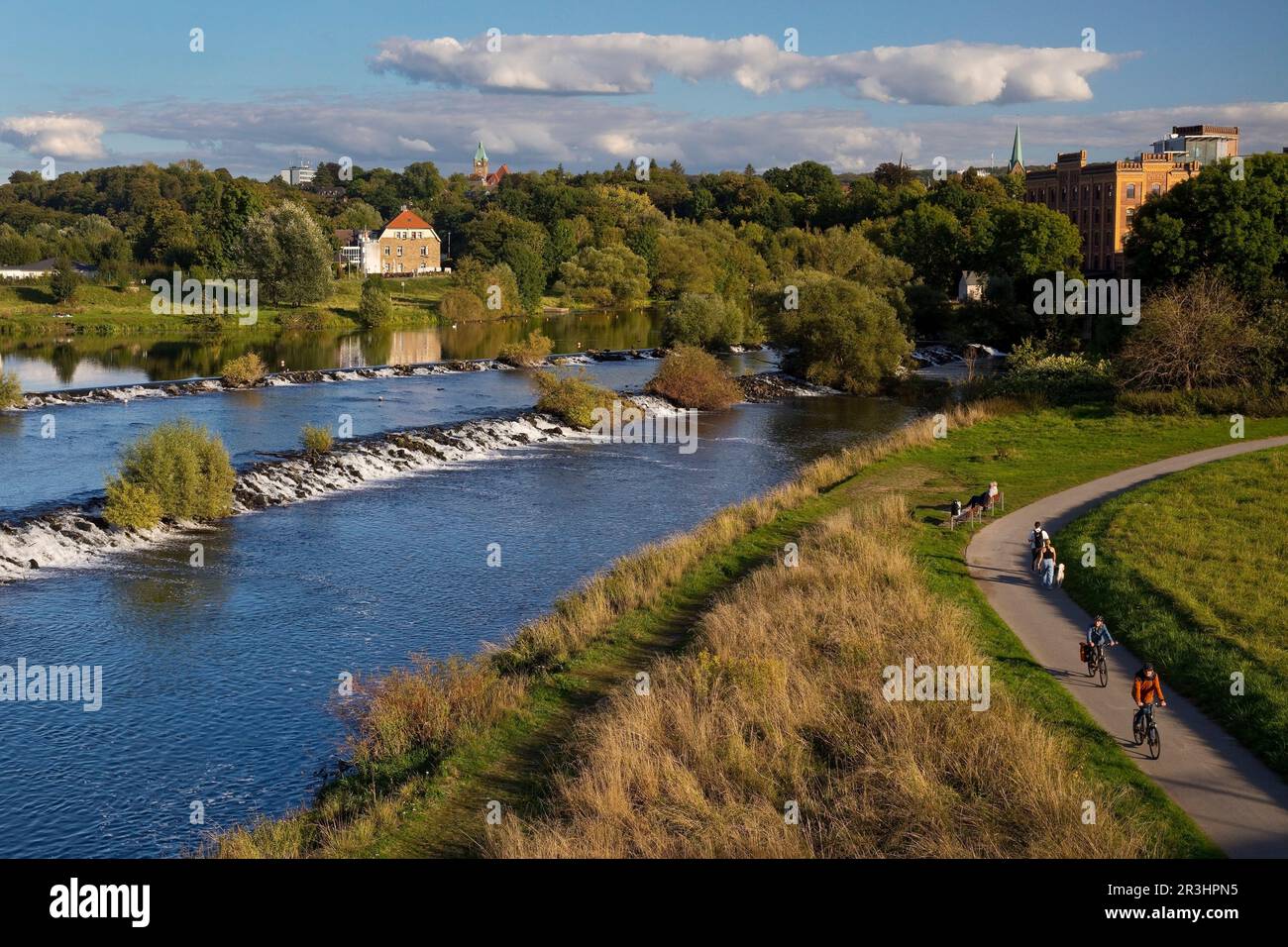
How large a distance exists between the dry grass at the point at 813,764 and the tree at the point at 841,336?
47.0 metres

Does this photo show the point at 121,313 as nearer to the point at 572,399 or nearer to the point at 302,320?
the point at 302,320

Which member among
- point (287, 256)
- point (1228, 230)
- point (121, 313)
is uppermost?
point (287, 256)

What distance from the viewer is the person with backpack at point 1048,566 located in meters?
26.2

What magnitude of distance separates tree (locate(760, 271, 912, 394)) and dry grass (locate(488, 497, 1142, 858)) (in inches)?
1849

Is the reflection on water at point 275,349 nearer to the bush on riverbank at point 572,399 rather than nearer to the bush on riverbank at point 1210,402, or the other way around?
the bush on riverbank at point 572,399

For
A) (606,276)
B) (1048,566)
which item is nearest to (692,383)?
(1048,566)

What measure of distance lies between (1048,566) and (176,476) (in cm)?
2492

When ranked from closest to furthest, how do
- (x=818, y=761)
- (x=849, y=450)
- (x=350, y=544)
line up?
(x=818, y=761) → (x=350, y=544) → (x=849, y=450)

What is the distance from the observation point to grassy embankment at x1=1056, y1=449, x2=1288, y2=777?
62.3ft

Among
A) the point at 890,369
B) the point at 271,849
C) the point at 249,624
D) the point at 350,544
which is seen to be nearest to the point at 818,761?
the point at 271,849

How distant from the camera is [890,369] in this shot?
69.8 meters

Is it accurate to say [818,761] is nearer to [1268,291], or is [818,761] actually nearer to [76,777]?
[76,777]

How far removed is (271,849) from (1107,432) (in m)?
39.8

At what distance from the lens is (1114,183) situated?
333 feet
